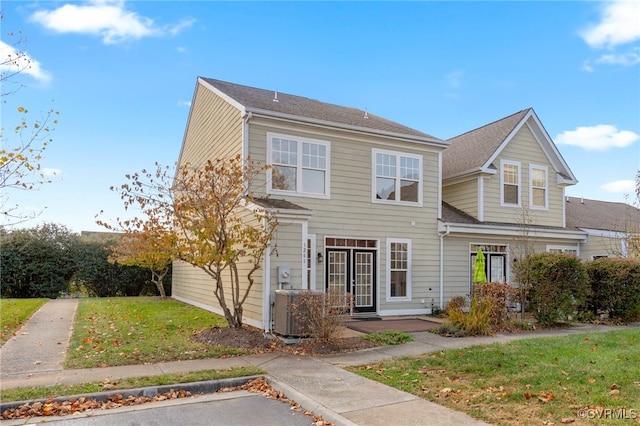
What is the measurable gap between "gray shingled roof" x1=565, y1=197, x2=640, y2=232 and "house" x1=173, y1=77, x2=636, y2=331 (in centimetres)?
180

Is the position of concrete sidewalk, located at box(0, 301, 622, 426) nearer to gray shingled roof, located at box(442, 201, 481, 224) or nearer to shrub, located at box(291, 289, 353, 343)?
shrub, located at box(291, 289, 353, 343)

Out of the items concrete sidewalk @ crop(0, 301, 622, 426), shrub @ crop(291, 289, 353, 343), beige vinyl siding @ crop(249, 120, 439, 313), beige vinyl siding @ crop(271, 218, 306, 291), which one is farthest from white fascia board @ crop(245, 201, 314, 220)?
concrete sidewalk @ crop(0, 301, 622, 426)

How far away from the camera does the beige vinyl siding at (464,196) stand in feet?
54.1

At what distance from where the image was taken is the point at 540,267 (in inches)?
494

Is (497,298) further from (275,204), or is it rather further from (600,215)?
(600,215)

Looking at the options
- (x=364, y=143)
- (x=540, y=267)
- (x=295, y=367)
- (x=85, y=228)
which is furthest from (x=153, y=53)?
(x=85, y=228)

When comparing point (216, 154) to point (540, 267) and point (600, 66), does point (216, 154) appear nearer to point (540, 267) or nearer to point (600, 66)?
point (540, 267)

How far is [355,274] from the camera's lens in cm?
1388

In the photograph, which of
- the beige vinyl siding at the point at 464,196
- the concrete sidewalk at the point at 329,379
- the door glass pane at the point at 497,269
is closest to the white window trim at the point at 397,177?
the beige vinyl siding at the point at 464,196

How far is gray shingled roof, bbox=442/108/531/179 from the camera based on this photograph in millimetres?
16622

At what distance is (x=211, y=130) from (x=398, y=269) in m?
7.81

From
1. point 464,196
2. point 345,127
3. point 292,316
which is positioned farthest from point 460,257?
point 292,316

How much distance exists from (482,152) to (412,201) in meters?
4.03

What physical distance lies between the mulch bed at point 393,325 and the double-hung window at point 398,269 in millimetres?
1029
